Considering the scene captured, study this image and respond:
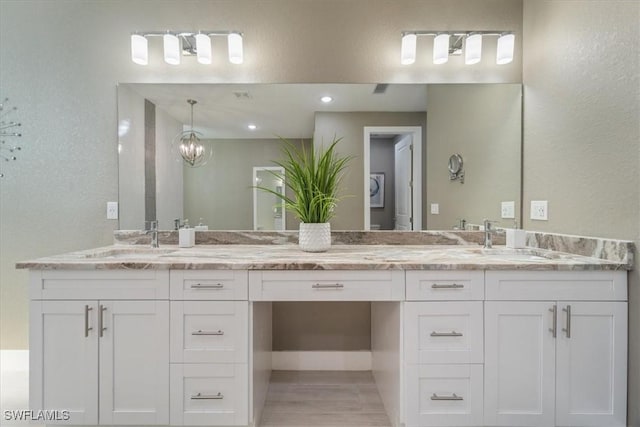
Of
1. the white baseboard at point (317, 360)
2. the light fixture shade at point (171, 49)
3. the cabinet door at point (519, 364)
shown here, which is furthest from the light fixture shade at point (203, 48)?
the cabinet door at point (519, 364)

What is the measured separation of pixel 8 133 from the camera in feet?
6.87

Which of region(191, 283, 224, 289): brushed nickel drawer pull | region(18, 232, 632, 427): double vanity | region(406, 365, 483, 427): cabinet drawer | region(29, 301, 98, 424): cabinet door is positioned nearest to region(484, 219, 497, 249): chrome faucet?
region(18, 232, 632, 427): double vanity

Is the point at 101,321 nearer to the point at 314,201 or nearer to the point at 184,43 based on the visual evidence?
the point at 314,201

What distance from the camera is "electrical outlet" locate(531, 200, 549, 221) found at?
186 cm

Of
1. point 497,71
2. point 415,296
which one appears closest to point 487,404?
point 415,296

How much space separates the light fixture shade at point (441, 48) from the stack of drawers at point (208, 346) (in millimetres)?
1690

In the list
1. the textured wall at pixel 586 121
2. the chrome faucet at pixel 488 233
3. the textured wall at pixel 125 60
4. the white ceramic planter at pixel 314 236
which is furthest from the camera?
the textured wall at pixel 125 60

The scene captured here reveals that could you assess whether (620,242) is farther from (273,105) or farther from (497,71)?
(273,105)

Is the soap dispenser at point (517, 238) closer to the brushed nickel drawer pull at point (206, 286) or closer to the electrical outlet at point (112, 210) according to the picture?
the brushed nickel drawer pull at point (206, 286)

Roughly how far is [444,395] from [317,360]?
972 mm

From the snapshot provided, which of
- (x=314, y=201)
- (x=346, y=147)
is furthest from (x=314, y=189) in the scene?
(x=346, y=147)

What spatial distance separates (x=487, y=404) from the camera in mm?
1450

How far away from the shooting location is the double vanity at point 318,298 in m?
1.43

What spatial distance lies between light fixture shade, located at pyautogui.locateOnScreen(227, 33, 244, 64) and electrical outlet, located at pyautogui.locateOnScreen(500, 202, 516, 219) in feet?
6.13
